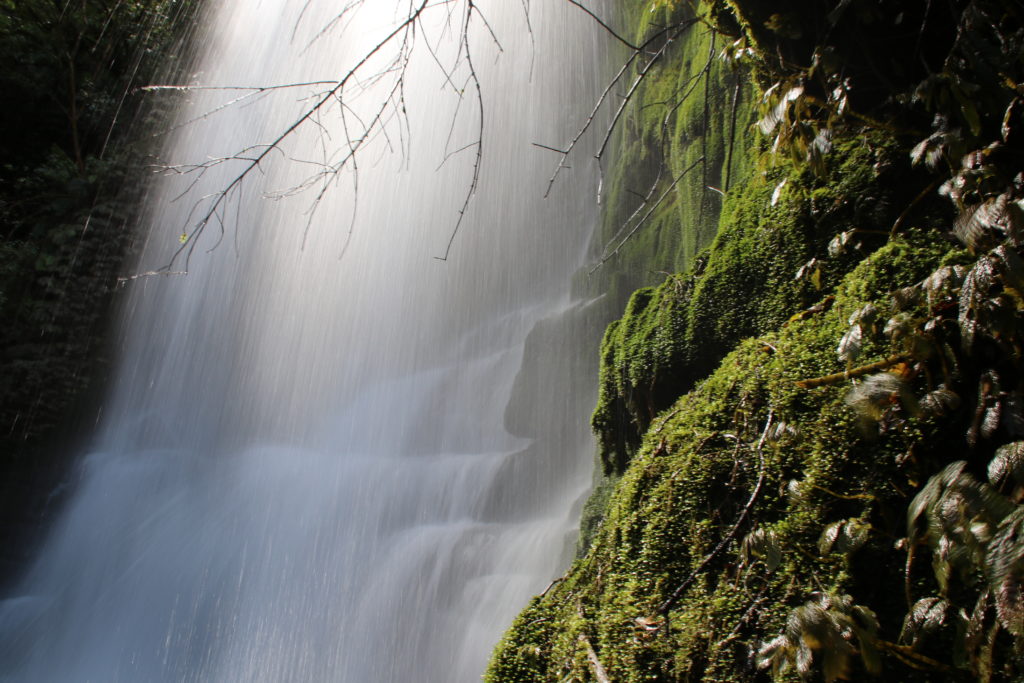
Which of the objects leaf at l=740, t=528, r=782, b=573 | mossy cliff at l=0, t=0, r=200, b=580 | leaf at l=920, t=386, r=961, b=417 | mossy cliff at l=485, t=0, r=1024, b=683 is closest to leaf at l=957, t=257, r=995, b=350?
mossy cliff at l=485, t=0, r=1024, b=683

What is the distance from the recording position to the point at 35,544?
338 inches

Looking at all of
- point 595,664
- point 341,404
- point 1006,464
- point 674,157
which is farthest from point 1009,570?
point 341,404

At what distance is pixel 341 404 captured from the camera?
9.09m

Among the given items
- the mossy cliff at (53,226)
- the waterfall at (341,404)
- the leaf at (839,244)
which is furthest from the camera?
the mossy cliff at (53,226)

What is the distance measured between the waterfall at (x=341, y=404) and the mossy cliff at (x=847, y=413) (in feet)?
7.59

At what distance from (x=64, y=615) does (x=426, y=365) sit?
4.90m

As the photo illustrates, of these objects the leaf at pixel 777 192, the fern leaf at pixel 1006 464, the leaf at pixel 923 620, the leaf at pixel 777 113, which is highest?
the leaf at pixel 777 192

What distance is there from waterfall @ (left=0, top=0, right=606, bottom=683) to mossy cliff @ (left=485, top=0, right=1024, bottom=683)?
7.59 feet

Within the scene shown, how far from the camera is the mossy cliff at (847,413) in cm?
122

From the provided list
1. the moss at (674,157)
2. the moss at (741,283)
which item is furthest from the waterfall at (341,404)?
the moss at (741,283)

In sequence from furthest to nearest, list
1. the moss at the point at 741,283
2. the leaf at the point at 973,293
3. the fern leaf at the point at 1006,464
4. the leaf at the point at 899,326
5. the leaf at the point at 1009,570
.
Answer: the moss at the point at 741,283 < the leaf at the point at 899,326 < the leaf at the point at 973,293 < the fern leaf at the point at 1006,464 < the leaf at the point at 1009,570

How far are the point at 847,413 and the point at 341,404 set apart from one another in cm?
818

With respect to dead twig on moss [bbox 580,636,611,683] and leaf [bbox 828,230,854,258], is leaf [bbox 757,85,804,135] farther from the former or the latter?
dead twig on moss [bbox 580,636,611,683]

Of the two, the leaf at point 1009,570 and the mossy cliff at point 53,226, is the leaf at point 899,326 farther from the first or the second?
the mossy cliff at point 53,226
